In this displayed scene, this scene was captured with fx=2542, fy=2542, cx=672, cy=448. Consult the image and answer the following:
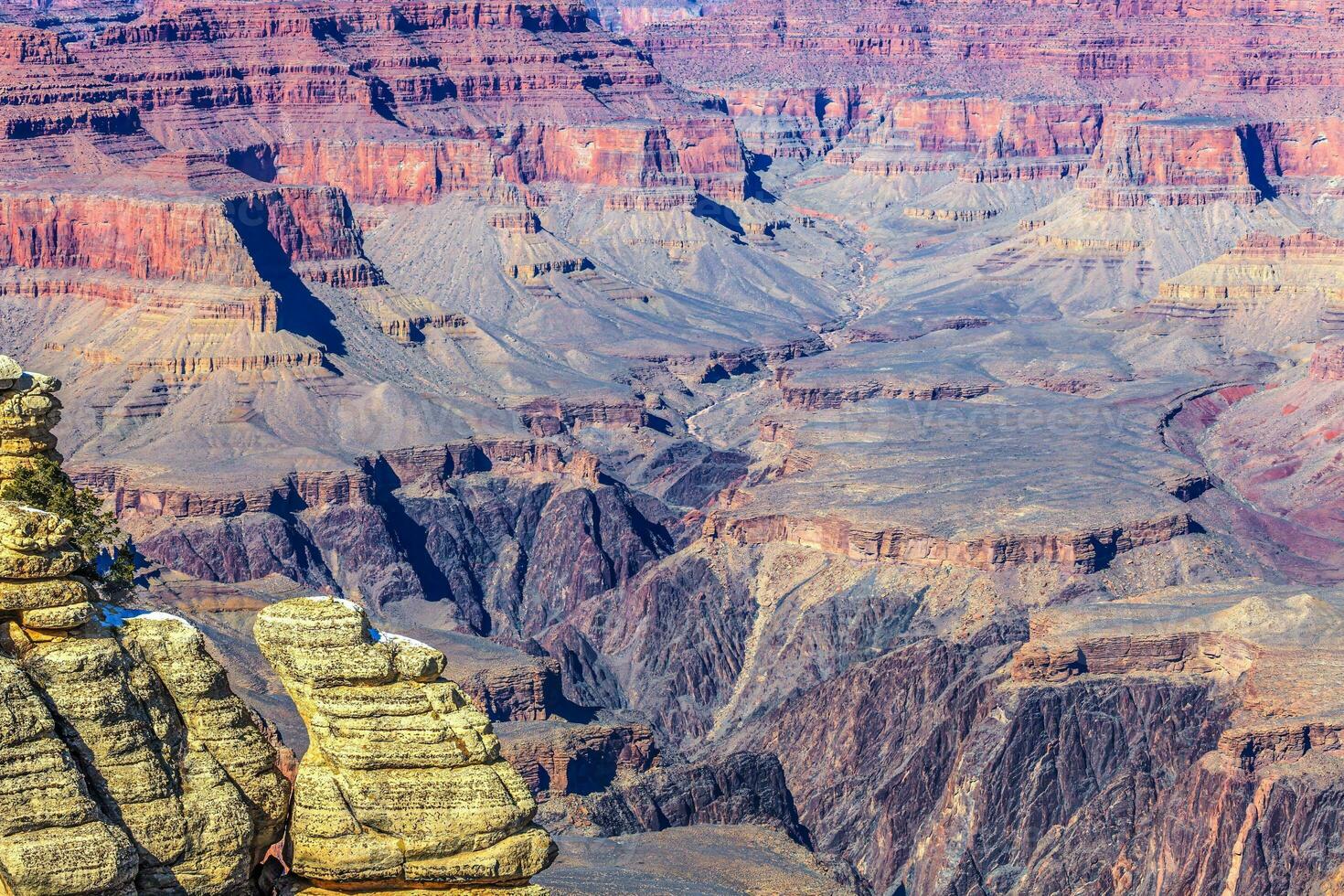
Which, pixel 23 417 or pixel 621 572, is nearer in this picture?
pixel 23 417

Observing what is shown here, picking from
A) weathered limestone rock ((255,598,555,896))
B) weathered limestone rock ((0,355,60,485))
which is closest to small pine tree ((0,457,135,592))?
weathered limestone rock ((0,355,60,485))

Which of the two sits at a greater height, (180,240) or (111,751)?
(111,751)

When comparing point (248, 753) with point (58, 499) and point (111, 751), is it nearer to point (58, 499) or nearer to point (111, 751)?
point (111, 751)

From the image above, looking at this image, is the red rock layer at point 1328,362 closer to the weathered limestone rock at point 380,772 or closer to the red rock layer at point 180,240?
the red rock layer at point 180,240

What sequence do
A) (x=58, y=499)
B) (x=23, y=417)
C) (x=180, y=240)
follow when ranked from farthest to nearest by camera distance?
(x=180, y=240)
(x=58, y=499)
(x=23, y=417)

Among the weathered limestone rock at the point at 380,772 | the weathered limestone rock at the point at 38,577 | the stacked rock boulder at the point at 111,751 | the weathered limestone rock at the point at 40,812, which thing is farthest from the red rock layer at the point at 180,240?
the weathered limestone rock at the point at 40,812

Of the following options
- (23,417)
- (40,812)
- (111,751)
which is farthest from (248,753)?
(23,417)

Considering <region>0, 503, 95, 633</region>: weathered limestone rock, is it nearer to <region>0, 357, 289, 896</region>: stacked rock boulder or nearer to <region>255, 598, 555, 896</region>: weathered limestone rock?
<region>0, 357, 289, 896</region>: stacked rock boulder
